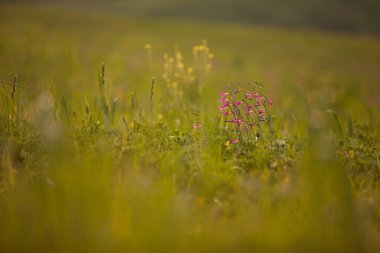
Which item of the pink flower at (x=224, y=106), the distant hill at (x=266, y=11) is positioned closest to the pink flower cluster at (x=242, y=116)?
the pink flower at (x=224, y=106)

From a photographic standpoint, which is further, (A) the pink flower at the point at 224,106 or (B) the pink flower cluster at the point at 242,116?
(A) the pink flower at the point at 224,106

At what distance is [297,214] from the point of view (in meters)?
2.89

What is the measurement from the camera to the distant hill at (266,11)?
43000 millimetres

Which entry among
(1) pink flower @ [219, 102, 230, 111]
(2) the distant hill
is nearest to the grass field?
(1) pink flower @ [219, 102, 230, 111]

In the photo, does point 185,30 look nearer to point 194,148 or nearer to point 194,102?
point 194,102

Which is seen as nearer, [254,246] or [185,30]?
[254,246]

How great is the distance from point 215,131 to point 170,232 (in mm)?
1775

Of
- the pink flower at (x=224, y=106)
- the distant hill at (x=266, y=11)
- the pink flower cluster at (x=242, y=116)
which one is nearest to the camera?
the pink flower cluster at (x=242, y=116)

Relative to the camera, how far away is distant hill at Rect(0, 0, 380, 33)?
43.0 m

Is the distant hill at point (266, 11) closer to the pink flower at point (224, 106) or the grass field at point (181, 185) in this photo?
the pink flower at point (224, 106)

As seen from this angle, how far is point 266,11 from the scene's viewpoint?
46094 millimetres

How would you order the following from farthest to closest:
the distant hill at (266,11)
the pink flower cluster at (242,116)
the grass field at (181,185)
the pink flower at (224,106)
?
1. the distant hill at (266,11)
2. the pink flower at (224,106)
3. the pink flower cluster at (242,116)
4. the grass field at (181,185)

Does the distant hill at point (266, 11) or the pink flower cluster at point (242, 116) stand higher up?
the distant hill at point (266, 11)

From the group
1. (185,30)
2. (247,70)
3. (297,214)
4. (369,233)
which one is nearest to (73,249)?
(297,214)
